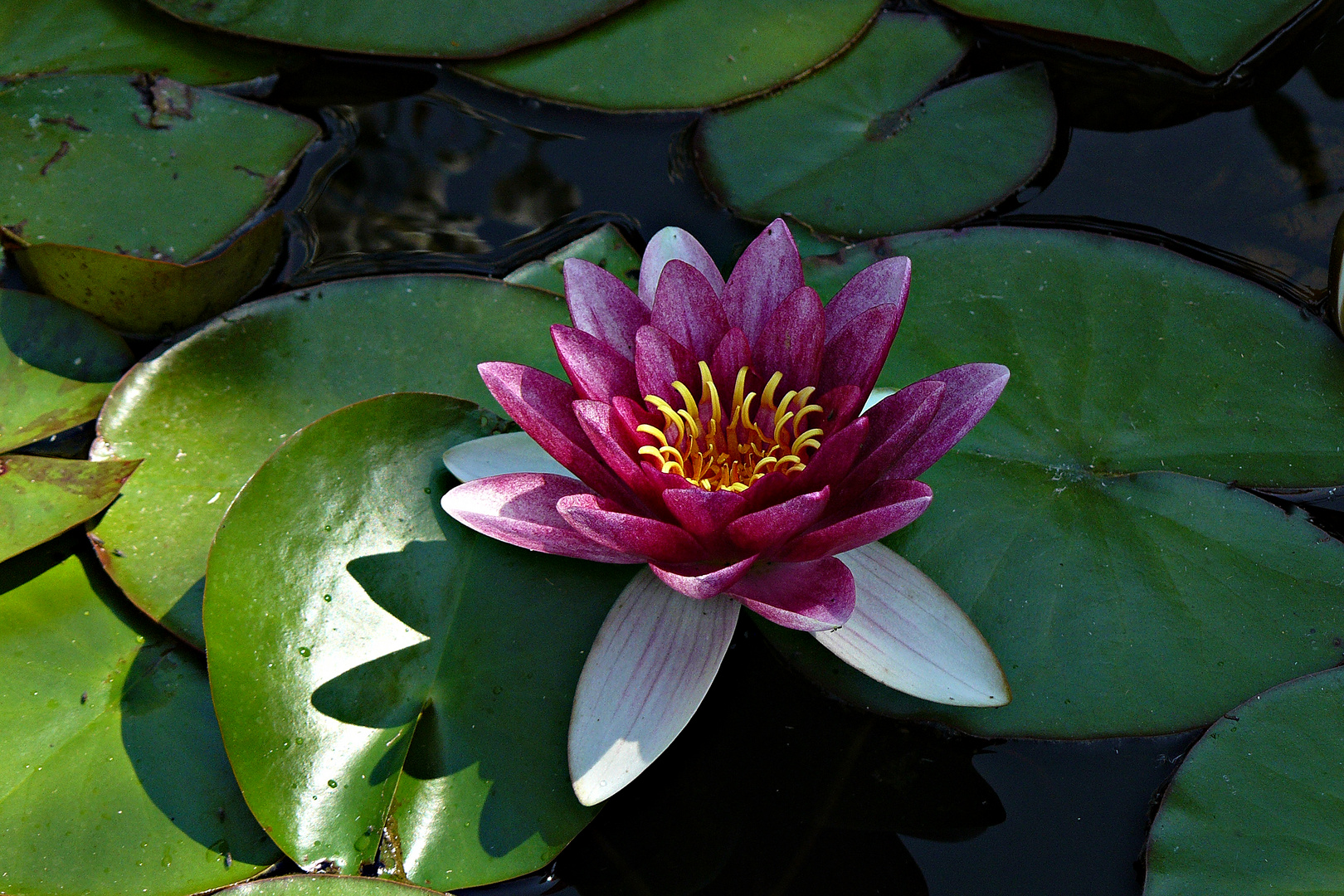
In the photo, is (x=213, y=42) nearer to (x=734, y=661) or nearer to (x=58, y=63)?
(x=58, y=63)

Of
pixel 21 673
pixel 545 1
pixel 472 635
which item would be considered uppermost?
pixel 545 1

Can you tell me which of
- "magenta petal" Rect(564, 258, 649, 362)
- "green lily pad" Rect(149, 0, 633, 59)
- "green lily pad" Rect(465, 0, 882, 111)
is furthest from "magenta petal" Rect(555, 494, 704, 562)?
"green lily pad" Rect(149, 0, 633, 59)

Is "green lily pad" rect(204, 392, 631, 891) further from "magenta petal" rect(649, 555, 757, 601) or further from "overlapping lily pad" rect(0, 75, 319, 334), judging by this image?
"overlapping lily pad" rect(0, 75, 319, 334)

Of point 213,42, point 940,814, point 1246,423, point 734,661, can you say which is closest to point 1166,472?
point 1246,423

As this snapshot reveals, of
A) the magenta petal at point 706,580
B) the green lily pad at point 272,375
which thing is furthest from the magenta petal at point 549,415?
the green lily pad at point 272,375

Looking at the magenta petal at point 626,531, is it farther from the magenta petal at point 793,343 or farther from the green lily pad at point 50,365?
the green lily pad at point 50,365
